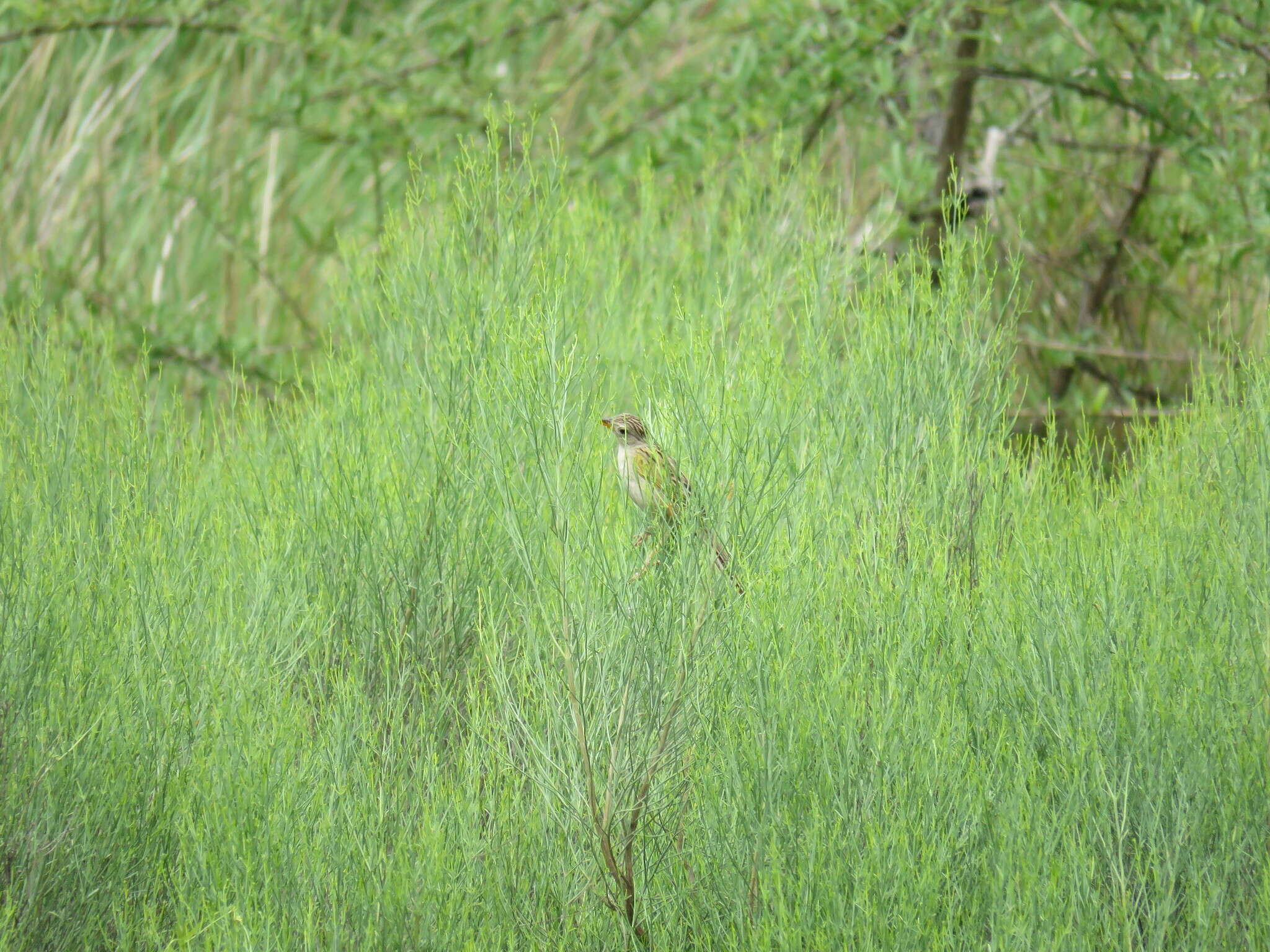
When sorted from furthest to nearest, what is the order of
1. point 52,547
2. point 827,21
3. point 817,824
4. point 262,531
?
point 827,21 → point 262,531 → point 52,547 → point 817,824

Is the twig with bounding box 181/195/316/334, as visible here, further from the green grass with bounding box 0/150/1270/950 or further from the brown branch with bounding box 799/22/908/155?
the green grass with bounding box 0/150/1270/950

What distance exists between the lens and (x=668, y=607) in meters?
2.86

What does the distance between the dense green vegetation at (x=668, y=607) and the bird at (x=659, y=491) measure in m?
0.05

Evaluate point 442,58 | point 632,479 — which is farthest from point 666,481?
point 442,58

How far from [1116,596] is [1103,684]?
22cm

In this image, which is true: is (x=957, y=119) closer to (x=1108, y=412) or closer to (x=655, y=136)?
(x=655, y=136)

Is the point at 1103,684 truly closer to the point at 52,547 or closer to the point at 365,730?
the point at 365,730

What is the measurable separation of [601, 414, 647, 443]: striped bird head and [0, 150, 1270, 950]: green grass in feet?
0.25

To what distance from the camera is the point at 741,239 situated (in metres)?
4.82

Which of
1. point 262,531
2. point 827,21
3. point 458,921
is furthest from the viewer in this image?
point 827,21

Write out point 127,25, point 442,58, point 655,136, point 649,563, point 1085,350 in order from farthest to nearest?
point 127,25
point 442,58
point 655,136
point 1085,350
point 649,563

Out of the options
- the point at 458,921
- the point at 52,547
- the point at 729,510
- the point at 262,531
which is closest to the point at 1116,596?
the point at 729,510

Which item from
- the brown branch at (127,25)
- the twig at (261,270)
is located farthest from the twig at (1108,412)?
the brown branch at (127,25)

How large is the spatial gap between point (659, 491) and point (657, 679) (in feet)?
1.46
